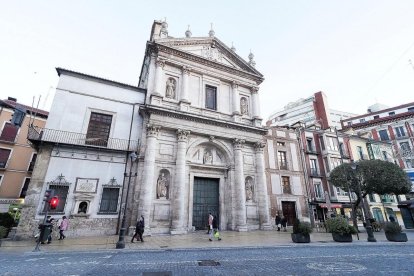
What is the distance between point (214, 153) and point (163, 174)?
5200 mm

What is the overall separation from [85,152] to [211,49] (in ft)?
52.3

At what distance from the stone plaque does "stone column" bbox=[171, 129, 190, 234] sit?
5.57 m

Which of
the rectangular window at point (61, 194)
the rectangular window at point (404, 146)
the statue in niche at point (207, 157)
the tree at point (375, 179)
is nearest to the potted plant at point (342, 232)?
the tree at point (375, 179)

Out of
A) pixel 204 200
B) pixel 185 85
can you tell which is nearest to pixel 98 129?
pixel 185 85

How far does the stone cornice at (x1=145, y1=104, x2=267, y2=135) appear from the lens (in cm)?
1730

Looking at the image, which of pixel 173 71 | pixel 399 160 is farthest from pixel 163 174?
pixel 399 160

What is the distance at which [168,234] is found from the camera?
598 inches

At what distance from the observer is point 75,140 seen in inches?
611

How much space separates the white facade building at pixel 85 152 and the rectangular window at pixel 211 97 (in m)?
6.69

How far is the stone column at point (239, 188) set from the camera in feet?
57.6

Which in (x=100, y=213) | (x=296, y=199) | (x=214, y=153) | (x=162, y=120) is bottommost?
(x=100, y=213)

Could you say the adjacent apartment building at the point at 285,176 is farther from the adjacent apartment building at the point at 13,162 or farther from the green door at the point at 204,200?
the adjacent apartment building at the point at 13,162

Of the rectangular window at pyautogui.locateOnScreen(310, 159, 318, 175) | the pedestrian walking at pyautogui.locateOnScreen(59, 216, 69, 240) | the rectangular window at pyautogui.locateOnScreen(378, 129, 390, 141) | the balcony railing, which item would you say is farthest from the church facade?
the rectangular window at pyautogui.locateOnScreen(378, 129, 390, 141)

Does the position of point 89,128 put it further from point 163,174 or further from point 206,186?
point 206,186
